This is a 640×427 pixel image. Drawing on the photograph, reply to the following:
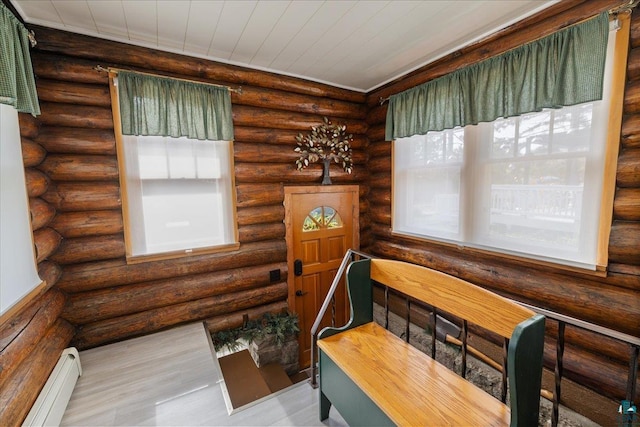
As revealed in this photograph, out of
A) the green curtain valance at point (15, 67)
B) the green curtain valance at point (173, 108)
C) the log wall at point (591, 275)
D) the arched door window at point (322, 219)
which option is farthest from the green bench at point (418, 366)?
the green curtain valance at point (15, 67)

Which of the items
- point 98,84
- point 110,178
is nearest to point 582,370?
point 110,178

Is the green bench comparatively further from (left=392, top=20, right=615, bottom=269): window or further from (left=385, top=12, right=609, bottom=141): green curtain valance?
(left=385, top=12, right=609, bottom=141): green curtain valance

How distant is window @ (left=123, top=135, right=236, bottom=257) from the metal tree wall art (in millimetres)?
952

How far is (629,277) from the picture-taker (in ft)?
6.06

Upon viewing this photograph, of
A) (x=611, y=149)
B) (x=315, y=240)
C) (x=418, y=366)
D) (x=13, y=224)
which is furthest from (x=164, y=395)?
(x=611, y=149)

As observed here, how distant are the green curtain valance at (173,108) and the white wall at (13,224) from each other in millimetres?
786

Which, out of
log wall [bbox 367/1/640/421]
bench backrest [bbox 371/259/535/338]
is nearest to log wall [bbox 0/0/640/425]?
log wall [bbox 367/1/640/421]

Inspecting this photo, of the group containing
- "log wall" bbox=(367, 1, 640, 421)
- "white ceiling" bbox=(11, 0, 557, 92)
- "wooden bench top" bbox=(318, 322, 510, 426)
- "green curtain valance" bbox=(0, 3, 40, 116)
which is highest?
"white ceiling" bbox=(11, 0, 557, 92)

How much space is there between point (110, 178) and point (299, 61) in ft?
7.31

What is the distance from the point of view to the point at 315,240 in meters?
3.76

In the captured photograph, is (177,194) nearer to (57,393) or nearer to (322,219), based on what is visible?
(57,393)

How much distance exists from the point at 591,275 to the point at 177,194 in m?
3.61

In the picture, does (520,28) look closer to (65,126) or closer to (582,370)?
(582,370)

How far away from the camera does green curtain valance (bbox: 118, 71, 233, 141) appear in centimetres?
248
